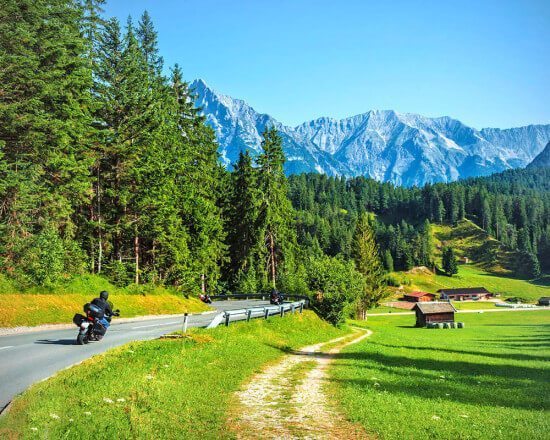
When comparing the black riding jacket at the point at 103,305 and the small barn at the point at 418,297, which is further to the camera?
the small barn at the point at 418,297

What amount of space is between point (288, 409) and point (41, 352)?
985cm

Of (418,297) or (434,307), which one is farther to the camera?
(418,297)

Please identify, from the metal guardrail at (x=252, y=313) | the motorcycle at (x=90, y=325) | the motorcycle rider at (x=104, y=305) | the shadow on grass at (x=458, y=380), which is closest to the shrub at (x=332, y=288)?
the metal guardrail at (x=252, y=313)

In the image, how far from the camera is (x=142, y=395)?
35.8 feet

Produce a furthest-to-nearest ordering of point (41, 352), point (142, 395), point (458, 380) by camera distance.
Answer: point (458, 380) < point (41, 352) < point (142, 395)

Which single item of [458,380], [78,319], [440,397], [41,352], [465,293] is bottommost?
[465,293]

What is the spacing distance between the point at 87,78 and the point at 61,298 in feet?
56.2

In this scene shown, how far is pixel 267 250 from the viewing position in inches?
2317

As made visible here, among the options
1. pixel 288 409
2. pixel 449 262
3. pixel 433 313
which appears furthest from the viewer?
pixel 449 262

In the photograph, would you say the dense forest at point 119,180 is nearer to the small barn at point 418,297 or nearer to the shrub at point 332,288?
the shrub at point 332,288

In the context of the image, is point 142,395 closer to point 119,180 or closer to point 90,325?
point 90,325

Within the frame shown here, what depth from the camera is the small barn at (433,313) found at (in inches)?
3346

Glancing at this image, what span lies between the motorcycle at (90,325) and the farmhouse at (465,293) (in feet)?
531

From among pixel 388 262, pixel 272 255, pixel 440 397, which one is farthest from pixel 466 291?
pixel 440 397
